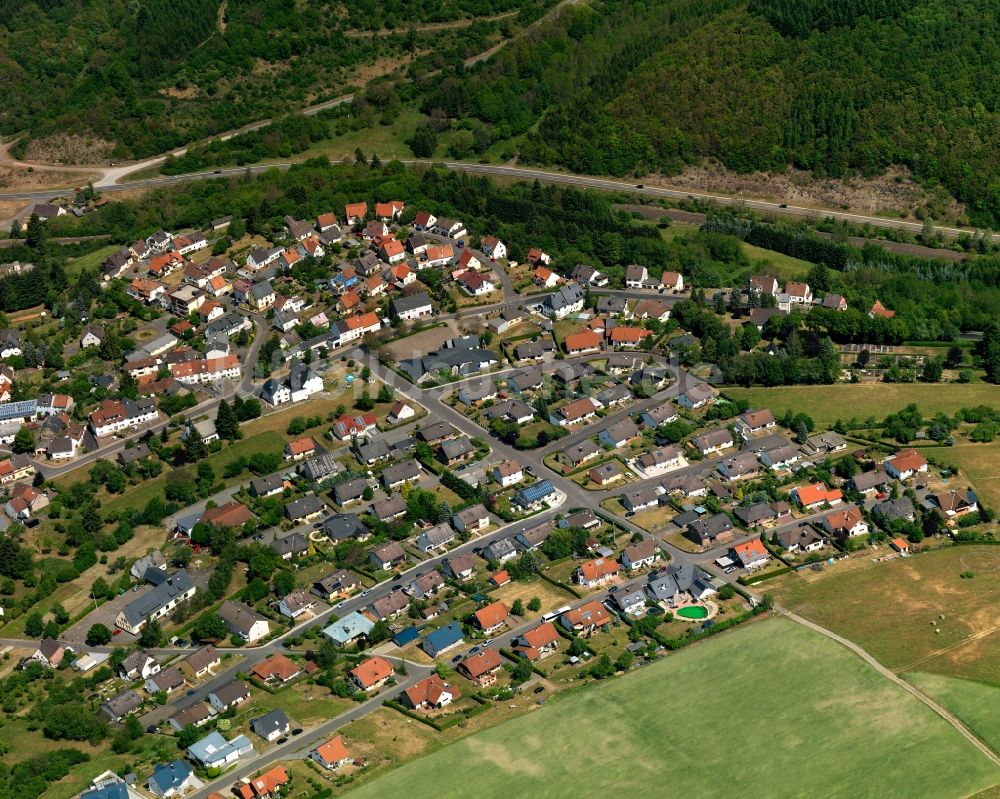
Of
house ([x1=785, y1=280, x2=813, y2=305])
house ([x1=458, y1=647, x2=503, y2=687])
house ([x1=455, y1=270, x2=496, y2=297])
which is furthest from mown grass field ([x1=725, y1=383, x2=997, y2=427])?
house ([x1=458, y1=647, x2=503, y2=687])

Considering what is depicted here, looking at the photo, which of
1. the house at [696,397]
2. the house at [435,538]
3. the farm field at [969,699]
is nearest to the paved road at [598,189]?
the house at [696,397]

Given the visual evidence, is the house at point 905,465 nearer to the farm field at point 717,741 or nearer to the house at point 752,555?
the house at point 752,555

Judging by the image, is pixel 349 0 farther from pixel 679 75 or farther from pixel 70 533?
pixel 70 533

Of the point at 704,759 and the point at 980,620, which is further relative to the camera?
the point at 980,620

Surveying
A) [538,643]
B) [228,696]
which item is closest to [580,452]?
[538,643]

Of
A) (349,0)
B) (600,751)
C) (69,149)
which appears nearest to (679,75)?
(349,0)
